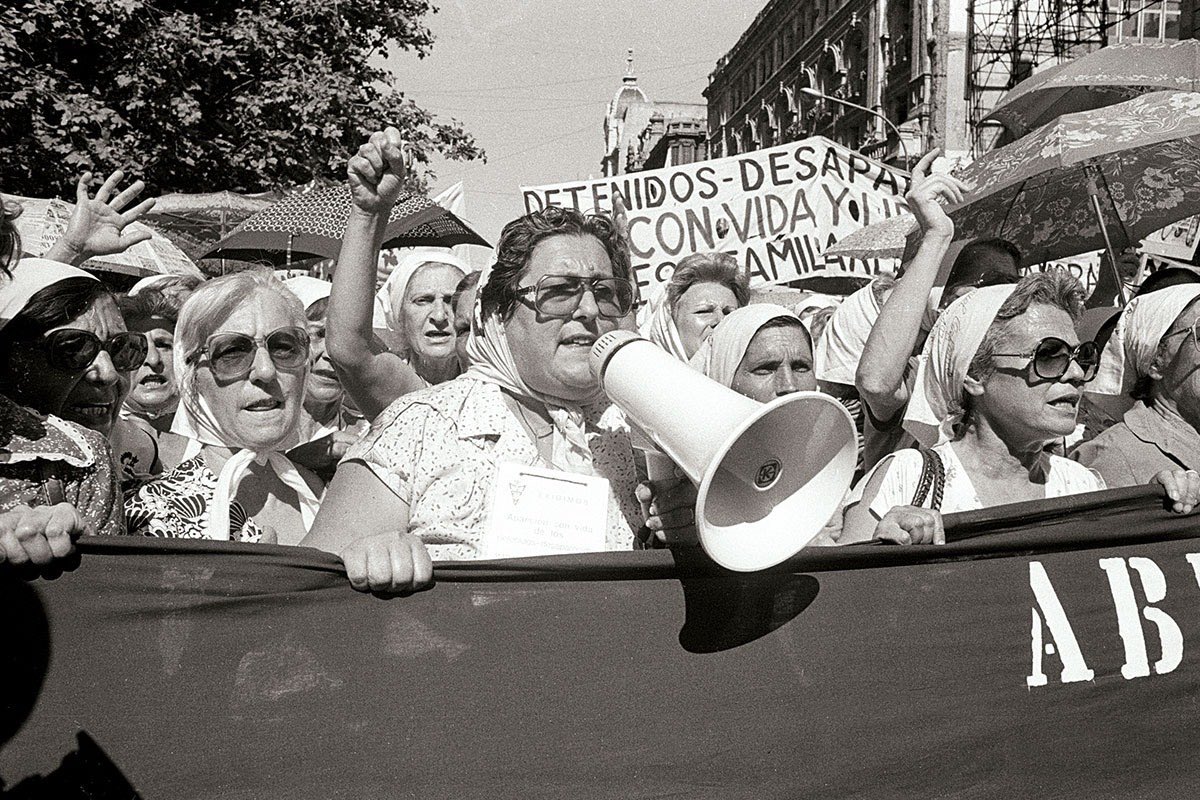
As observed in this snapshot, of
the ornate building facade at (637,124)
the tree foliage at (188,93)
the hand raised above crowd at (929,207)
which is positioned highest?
the ornate building facade at (637,124)

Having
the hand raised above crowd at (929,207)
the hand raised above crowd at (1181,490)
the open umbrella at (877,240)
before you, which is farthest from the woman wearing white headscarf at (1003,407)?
the open umbrella at (877,240)

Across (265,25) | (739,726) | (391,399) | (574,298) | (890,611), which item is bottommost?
(739,726)

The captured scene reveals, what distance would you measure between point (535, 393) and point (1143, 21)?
30.5m

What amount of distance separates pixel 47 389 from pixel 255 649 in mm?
926

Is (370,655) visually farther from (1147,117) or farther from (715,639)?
(1147,117)

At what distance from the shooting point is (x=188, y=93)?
1289 cm

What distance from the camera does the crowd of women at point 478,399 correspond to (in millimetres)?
2330

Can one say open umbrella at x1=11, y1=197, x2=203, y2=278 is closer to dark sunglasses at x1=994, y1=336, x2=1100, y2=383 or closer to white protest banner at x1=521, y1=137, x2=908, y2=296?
white protest banner at x1=521, y1=137, x2=908, y2=296

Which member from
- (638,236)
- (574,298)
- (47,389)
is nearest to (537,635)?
(574,298)

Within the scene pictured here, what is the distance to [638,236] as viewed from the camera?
22.3ft

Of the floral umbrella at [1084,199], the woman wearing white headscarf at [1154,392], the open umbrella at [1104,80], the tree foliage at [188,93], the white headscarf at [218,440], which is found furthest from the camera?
the tree foliage at [188,93]

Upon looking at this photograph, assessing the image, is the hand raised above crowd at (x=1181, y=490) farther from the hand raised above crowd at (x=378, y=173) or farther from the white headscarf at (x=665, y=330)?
the white headscarf at (x=665, y=330)

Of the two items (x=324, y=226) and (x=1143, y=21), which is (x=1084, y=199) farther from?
(x=1143, y=21)

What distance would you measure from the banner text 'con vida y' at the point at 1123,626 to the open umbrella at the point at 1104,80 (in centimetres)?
437
